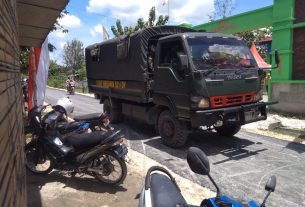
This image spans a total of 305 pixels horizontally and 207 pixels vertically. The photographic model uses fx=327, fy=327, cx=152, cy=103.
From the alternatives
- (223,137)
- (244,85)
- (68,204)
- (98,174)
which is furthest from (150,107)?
(68,204)

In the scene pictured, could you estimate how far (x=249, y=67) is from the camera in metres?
6.94

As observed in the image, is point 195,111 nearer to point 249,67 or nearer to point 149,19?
point 249,67

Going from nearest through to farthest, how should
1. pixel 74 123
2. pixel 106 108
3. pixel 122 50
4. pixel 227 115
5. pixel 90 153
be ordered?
pixel 90 153 < pixel 74 123 < pixel 227 115 < pixel 122 50 < pixel 106 108

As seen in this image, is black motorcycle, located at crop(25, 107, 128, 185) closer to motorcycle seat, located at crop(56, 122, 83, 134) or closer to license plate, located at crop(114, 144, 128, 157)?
license plate, located at crop(114, 144, 128, 157)

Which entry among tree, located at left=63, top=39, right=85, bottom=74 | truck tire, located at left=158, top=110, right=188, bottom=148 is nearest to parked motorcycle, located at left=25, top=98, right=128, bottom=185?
truck tire, located at left=158, top=110, right=188, bottom=148

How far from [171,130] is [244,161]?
1.70 m

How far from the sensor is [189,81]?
6.23 metres

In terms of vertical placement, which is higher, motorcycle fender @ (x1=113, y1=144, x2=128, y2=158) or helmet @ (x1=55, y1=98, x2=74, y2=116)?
helmet @ (x1=55, y1=98, x2=74, y2=116)

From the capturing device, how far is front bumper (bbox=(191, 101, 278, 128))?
241 inches

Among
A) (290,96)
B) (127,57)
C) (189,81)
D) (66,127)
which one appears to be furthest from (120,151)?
(290,96)

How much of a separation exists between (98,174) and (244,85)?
11.5 ft

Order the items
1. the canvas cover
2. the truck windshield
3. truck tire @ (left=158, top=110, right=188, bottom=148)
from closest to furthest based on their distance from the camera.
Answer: the truck windshield < truck tire @ (left=158, top=110, right=188, bottom=148) < the canvas cover

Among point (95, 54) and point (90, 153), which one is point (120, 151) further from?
point (95, 54)

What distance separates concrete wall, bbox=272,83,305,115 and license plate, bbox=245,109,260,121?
4.95 meters
